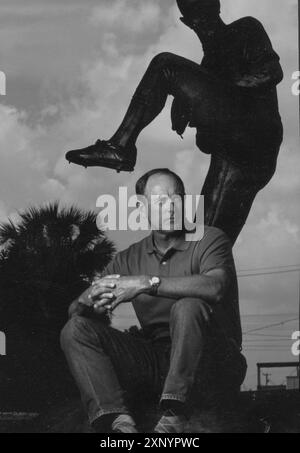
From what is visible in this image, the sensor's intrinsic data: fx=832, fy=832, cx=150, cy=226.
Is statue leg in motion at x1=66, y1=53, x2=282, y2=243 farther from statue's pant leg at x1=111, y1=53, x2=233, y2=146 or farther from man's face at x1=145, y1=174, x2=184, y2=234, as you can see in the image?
man's face at x1=145, y1=174, x2=184, y2=234

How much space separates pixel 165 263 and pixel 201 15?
1631 mm

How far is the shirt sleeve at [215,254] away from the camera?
3.68 metres

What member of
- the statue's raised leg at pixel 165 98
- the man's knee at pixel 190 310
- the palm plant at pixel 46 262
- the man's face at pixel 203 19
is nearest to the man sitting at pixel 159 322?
the man's knee at pixel 190 310

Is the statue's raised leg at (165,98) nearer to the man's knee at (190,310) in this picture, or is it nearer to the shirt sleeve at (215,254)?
the shirt sleeve at (215,254)

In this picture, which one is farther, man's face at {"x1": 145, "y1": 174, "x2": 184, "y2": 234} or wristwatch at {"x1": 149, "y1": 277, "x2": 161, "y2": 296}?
man's face at {"x1": 145, "y1": 174, "x2": 184, "y2": 234}

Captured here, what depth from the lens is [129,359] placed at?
360 centimetres

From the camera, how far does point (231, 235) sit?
4582 millimetres

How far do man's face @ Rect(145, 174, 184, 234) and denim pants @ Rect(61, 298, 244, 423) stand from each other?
542mm

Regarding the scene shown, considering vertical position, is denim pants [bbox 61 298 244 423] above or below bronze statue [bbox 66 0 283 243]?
below

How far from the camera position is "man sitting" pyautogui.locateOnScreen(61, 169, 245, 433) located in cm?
335

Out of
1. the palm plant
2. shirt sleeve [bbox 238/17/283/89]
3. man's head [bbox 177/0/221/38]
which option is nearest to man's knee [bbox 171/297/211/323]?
the palm plant

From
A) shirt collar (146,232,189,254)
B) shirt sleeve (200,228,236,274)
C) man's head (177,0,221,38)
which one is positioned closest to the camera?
shirt sleeve (200,228,236,274)
